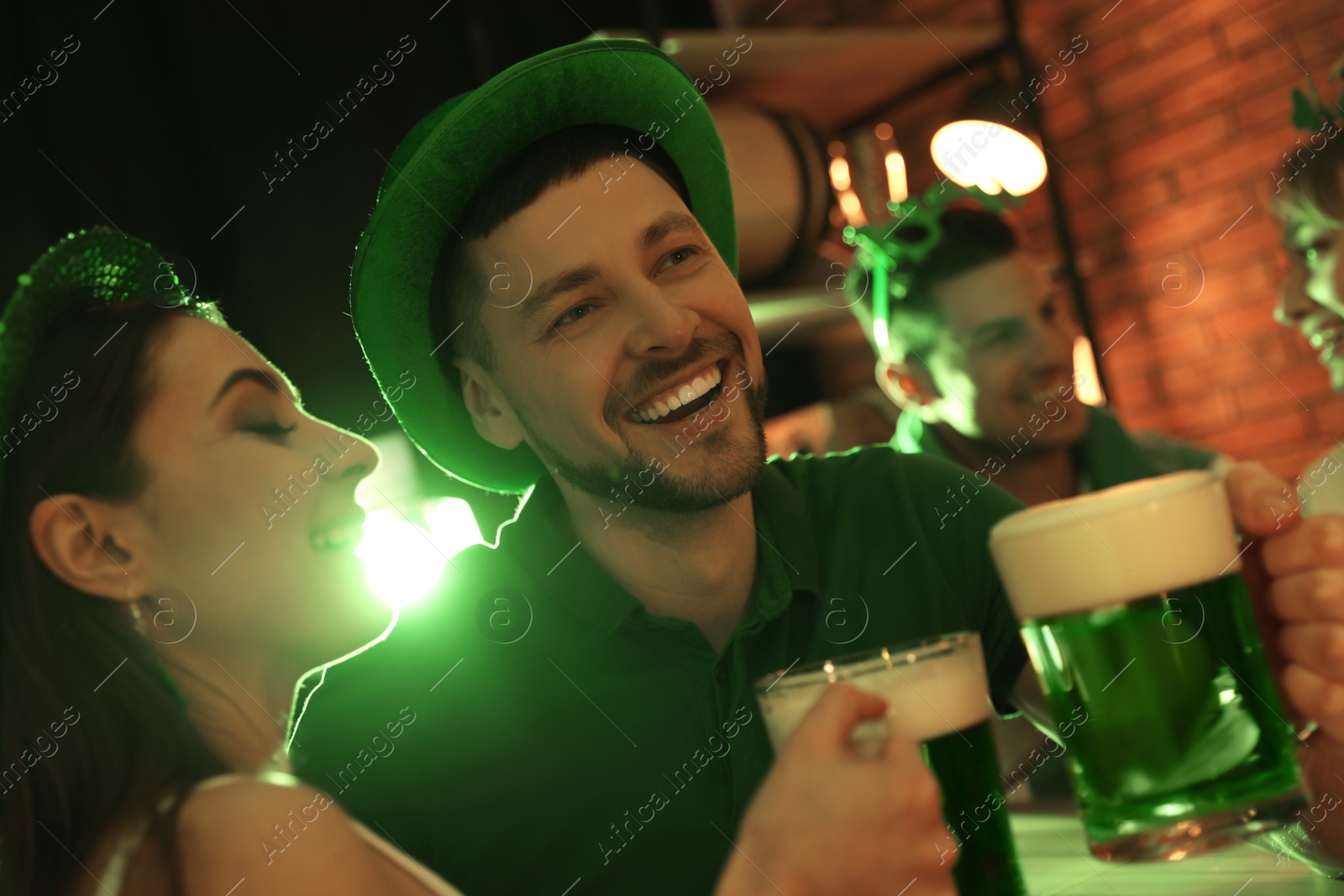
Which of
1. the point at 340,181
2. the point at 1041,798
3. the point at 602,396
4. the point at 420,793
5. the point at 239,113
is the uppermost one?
the point at 239,113

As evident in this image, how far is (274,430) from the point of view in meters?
0.96

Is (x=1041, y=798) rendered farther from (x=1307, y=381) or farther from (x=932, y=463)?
(x=1307, y=381)

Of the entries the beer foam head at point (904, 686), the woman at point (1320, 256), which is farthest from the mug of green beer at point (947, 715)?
the woman at point (1320, 256)

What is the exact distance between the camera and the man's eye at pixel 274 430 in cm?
94

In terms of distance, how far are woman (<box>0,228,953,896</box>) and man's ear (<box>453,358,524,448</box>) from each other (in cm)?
31

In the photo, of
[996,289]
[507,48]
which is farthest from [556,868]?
[507,48]

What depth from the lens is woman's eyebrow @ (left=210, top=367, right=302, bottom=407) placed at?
2.99 ft

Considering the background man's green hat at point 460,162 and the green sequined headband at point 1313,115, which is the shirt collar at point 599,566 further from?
the green sequined headband at point 1313,115

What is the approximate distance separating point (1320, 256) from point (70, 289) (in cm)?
189

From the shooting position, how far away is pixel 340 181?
8.16 feet

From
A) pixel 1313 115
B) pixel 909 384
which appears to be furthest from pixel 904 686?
pixel 909 384

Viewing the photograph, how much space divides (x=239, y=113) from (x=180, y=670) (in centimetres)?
190

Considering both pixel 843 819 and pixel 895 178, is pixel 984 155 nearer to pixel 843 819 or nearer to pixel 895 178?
pixel 895 178

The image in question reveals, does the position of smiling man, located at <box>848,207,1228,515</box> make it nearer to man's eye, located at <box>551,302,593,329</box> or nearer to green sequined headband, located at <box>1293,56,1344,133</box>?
green sequined headband, located at <box>1293,56,1344,133</box>
